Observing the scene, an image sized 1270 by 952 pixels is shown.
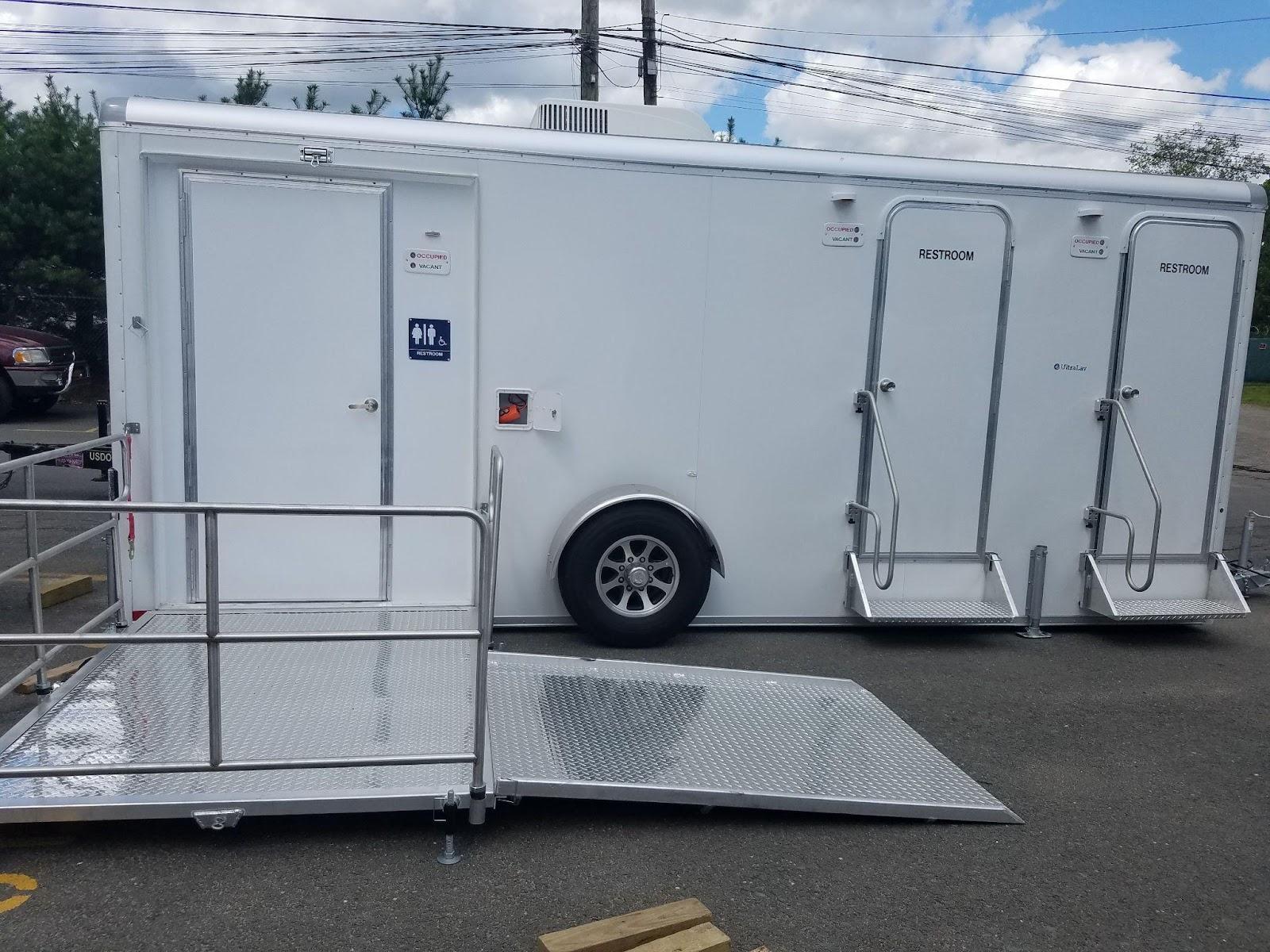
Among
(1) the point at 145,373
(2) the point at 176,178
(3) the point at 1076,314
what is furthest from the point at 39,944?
(3) the point at 1076,314

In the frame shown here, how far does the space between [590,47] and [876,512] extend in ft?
37.9

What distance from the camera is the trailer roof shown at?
533 centimetres

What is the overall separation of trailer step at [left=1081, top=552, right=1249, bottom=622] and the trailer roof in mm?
2300

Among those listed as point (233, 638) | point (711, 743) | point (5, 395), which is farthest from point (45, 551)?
point (5, 395)

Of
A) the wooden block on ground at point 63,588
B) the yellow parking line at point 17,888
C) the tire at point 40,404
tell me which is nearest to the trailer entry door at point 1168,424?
the yellow parking line at point 17,888

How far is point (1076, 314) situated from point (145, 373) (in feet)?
17.7

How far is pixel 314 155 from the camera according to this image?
5414 millimetres

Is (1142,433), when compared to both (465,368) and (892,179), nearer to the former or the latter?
(892,179)

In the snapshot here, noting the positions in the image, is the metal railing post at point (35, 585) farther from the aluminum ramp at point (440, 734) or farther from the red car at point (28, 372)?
the red car at point (28, 372)

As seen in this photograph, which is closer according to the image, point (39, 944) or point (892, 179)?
point (39, 944)

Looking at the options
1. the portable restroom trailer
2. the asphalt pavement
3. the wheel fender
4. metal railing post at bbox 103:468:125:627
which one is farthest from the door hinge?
the asphalt pavement

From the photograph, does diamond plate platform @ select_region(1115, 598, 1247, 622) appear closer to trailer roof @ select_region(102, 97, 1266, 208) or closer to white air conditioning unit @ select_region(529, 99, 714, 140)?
trailer roof @ select_region(102, 97, 1266, 208)

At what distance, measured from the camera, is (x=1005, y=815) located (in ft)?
13.5

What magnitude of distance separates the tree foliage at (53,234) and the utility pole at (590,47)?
9.79 metres
